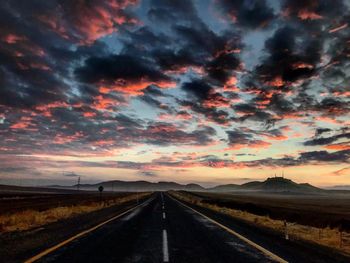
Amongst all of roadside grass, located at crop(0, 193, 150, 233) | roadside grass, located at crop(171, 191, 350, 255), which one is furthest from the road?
roadside grass, located at crop(0, 193, 150, 233)

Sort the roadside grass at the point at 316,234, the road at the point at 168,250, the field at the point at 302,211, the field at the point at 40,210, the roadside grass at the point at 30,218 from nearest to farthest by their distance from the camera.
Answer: the road at the point at 168,250, the roadside grass at the point at 316,234, the roadside grass at the point at 30,218, the field at the point at 40,210, the field at the point at 302,211

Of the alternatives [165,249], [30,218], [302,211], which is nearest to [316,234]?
[165,249]

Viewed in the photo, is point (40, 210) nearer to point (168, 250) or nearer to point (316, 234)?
point (316, 234)

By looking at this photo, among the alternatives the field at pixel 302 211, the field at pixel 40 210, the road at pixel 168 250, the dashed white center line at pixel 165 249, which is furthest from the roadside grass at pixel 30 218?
the field at pixel 302 211

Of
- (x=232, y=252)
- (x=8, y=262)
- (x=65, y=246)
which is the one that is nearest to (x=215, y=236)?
(x=232, y=252)

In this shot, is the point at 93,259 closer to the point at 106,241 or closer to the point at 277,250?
the point at 106,241

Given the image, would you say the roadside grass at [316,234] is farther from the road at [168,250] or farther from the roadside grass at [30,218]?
the roadside grass at [30,218]

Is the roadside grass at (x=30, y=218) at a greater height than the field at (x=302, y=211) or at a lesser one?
lesser

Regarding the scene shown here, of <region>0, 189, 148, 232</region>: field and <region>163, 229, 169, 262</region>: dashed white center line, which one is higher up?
<region>0, 189, 148, 232</region>: field

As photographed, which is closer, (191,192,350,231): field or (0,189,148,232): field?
(0,189,148,232): field

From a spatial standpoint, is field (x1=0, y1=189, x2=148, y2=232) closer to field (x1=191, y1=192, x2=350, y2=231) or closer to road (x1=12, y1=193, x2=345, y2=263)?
road (x1=12, y1=193, x2=345, y2=263)

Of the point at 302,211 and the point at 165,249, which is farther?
the point at 302,211

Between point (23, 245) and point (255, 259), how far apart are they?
7.34 m

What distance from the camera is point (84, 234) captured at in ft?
47.5
